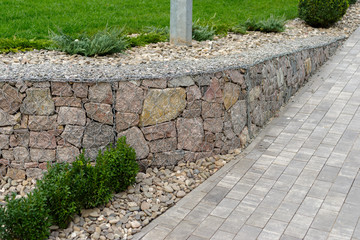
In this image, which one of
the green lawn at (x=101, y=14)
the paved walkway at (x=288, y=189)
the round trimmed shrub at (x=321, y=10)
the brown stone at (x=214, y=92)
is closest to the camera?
the paved walkway at (x=288, y=189)

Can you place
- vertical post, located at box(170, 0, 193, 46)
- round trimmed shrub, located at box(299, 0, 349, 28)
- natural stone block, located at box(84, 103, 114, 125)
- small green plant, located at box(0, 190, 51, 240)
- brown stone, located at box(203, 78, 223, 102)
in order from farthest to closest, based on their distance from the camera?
round trimmed shrub, located at box(299, 0, 349, 28) < vertical post, located at box(170, 0, 193, 46) < brown stone, located at box(203, 78, 223, 102) < natural stone block, located at box(84, 103, 114, 125) < small green plant, located at box(0, 190, 51, 240)

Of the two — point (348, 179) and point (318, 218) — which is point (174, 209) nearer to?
point (318, 218)

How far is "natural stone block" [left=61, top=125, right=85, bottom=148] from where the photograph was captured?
17.6ft

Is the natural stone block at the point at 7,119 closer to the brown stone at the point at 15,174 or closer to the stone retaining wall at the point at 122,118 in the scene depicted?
the stone retaining wall at the point at 122,118

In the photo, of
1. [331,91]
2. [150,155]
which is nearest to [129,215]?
[150,155]

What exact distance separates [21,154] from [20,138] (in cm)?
19

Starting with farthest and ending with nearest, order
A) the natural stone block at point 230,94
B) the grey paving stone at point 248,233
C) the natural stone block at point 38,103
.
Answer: the natural stone block at point 230,94 < the natural stone block at point 38,103 < the grey paving stone at point 248,233

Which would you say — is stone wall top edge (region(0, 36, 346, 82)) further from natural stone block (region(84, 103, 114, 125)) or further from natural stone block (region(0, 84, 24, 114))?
natural stone block (region(84, 103, 114, 125))

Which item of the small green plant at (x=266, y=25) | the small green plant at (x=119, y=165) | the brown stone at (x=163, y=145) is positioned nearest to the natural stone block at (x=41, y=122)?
the small green plant at (x=119, y=165)

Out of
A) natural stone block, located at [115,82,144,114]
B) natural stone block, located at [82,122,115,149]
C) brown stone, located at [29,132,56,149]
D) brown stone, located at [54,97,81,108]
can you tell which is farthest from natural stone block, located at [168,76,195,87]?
brown stone, located at [29,132,56,149]

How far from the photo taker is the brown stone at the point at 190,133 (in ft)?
19.0

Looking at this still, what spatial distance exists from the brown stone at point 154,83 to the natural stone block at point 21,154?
5.05ft

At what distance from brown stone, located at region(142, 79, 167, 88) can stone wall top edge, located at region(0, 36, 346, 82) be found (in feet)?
0.12

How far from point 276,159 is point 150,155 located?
1.59 metres
